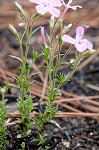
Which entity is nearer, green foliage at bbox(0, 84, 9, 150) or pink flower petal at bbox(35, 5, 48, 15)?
pink flower petal at bbox(35, 5, 48, 15)

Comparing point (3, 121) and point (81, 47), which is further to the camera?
point (3, 121)

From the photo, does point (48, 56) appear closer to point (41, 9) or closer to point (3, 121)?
point (41, 9)

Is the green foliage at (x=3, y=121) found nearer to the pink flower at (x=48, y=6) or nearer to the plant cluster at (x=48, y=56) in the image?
the plant cluster at (x=48, y=56)

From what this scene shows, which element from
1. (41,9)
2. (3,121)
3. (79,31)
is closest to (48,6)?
(41,9)

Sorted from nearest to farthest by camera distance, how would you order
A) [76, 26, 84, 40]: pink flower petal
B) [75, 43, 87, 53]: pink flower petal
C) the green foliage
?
1. [75, 43, 87, 53]: pink flower petal
2. [76, 26, 84, 40]: pink flower petal
3. the green foliage

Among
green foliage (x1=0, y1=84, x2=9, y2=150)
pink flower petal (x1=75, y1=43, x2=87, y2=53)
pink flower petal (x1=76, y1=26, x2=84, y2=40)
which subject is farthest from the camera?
green foliage (x1=0, y1=84, x2=9, y2=150)

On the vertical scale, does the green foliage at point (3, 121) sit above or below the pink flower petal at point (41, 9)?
below

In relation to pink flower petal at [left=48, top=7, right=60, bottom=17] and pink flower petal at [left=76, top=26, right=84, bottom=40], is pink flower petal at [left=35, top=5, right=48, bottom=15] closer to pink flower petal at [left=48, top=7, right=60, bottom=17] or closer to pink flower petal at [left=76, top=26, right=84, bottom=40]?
pink flower petal at [left=48, top=7, right=60, bottom=17]

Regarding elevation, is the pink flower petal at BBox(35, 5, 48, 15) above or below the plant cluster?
above

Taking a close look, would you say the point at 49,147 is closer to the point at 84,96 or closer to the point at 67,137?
the point at 67,137

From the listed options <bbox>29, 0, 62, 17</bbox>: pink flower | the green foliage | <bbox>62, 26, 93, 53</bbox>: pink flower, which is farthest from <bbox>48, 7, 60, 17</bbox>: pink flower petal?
the green foliage

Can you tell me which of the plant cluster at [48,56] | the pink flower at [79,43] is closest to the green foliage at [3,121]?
the plant cluster at [48,56]
